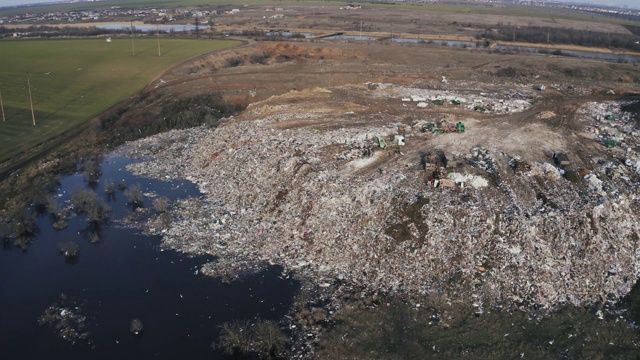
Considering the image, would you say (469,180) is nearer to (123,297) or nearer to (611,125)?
(611,125)

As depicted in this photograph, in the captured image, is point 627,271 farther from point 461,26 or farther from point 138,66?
point 461,26

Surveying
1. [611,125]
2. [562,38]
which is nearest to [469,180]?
[611,125]

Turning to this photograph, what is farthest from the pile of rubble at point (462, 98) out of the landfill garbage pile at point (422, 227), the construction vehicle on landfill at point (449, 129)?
the landfill garbage pile at point (422, 227)

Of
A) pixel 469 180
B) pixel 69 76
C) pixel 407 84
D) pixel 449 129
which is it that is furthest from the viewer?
pixel 69 76

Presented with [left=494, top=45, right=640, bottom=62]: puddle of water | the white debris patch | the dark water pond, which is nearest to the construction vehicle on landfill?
the white debris patch

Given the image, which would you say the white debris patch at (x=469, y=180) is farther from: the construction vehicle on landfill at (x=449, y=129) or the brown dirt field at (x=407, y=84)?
the construction vehicle on landfill at (x=449, y=129)

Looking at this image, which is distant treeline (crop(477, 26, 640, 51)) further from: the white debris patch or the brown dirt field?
the white debris patch
